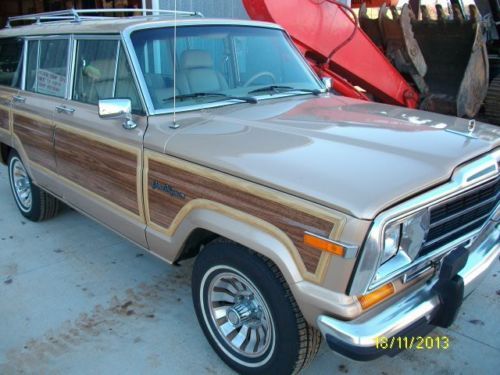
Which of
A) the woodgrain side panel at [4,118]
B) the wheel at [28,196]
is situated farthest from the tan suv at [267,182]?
the woodgrain side panel at [4,118]

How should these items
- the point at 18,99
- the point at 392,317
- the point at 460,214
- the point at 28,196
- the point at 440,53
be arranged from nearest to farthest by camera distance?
the point at 392,317 → the point at 460,214 → the point at 18,99 → the point at 28,196 → the point at 440,53

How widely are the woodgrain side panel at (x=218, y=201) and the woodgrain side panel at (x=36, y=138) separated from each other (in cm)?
155

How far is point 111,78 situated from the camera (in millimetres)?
3398

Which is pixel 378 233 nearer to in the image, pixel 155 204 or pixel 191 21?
pixel 155 204

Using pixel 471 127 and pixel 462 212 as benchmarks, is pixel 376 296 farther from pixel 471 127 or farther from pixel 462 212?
pixel 471 127

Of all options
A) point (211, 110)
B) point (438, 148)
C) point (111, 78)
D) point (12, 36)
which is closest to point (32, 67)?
point (12, 36)

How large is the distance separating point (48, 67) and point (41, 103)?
33 centimetres

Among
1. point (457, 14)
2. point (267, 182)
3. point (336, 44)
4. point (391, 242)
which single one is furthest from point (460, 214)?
point (457, 14)

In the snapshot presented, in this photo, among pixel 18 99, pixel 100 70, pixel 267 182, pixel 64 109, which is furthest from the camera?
pixel 18 99

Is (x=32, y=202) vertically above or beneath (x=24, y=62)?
beneath

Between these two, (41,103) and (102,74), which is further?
(41,103)

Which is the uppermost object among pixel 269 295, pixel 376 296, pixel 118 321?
pixel 376 296

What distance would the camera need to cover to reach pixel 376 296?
218 cm

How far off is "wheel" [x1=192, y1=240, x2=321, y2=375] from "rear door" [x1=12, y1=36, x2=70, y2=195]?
1959 mm
